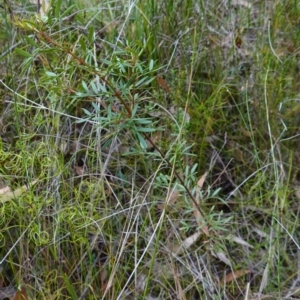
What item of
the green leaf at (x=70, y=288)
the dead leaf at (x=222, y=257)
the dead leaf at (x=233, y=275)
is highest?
the green leaf at (x=70, y=288)

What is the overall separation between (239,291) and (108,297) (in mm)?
345

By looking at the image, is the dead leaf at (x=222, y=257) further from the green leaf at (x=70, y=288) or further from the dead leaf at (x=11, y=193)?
the dead leaf at (x=11, y=193)

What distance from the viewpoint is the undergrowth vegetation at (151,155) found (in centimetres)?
140

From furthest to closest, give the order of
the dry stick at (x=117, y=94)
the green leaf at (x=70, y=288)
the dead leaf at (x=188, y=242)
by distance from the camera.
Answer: the dead leaf at (x=188, y=242)
the green leaf at (x=70, y=288)
the dry stick at (x=117, y=94)

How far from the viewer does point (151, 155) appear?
1.48m

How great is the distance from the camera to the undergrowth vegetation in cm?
140

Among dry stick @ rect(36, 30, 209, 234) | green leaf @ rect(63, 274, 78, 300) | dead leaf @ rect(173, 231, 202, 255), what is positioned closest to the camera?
dry stick @ rect(36, 30, 209, 234)

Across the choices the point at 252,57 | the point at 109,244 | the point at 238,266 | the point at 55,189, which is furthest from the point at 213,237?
the point at 252,57

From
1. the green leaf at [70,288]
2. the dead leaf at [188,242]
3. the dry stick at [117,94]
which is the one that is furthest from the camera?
the dead leaf at [188,242]

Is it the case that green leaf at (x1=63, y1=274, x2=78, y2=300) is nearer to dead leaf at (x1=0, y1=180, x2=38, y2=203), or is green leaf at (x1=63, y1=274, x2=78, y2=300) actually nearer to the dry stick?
dead leaf at (x1=0, y1=180, x2=38, y2=203)

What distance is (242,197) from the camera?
164 cm

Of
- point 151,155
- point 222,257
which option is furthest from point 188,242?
point 151,155

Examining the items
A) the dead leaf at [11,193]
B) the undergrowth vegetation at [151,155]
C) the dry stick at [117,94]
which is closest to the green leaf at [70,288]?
the undergrowth vegetation at [151,155]

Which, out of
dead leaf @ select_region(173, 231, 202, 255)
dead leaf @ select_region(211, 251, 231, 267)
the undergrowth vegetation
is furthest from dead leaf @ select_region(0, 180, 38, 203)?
dead leaf @ select_region(211, 251, 231, 267)
